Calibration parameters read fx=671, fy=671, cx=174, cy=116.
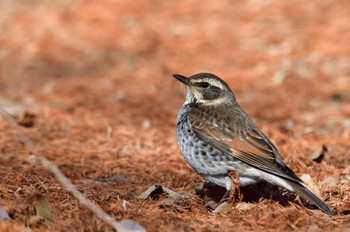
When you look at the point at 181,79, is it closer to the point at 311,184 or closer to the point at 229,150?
the point at 229,150

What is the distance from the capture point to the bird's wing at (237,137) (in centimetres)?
588

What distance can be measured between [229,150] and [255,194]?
61 cm

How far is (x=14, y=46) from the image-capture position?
583 inches

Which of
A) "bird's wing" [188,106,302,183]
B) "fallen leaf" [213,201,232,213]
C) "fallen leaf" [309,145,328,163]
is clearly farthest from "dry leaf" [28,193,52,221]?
"fallen leaf" [309,145,328,163]

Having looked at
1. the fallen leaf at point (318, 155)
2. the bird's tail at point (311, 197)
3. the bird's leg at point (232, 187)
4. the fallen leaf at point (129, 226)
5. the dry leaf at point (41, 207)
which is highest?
the fallen leaf at point (318, 155)

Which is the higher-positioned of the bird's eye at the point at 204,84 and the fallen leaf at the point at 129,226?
the bird's eye at the point at 204,84

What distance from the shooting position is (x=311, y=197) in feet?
18.3

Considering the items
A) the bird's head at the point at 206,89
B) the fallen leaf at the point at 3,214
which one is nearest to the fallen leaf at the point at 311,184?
the bird's head at the point at 206,89

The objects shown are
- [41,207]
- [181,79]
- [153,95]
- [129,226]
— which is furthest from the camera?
[153,95]

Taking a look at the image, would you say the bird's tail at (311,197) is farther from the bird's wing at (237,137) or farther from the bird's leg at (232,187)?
the bird's leg at (232,187)

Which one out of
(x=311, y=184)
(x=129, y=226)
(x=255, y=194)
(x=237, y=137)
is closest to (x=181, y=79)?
(x=237, y=137)

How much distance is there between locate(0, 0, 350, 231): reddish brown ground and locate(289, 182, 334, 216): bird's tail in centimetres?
9

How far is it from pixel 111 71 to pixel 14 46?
2.77 metres

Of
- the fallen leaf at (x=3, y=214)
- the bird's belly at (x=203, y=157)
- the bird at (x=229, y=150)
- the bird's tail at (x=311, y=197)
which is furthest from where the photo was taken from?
the bird's belly at (x=203, y=157)
